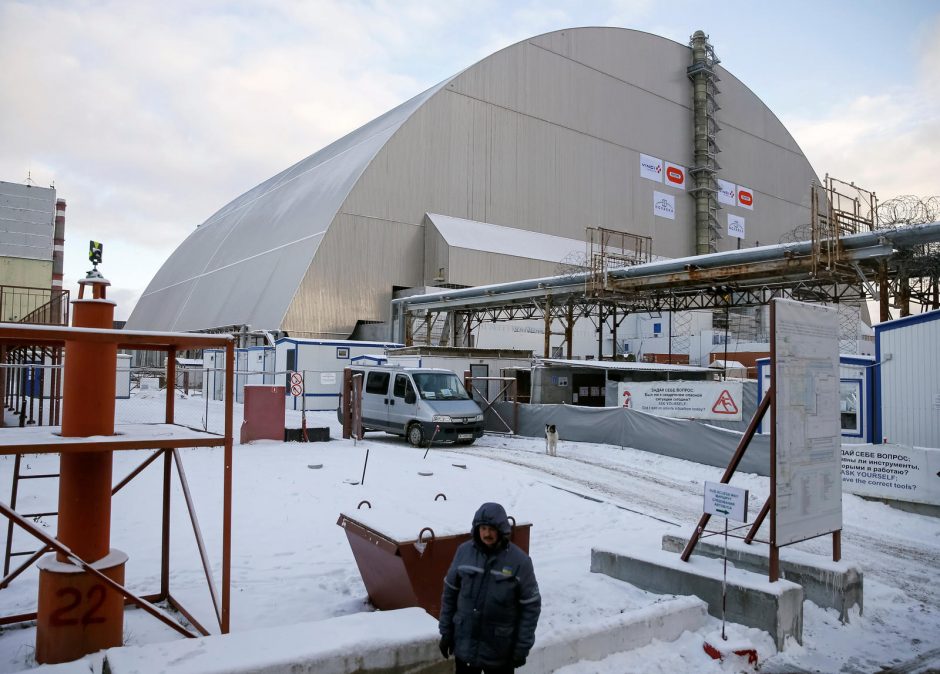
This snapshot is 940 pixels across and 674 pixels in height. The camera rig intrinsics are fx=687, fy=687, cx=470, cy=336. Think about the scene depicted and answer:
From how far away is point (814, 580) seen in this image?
22.0ft

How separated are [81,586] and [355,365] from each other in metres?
17.0

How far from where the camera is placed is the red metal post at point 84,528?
15.0 feet

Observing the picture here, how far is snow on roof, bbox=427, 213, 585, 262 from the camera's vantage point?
120 feet

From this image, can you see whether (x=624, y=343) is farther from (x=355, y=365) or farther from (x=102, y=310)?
(x=102, y=310)

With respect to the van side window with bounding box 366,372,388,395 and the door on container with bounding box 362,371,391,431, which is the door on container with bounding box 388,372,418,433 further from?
the van side window with bounding box 366,372,388,395

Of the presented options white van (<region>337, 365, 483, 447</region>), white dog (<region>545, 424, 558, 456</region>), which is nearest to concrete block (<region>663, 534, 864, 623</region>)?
white dog (<region>545, 424, 558, 456</region>)

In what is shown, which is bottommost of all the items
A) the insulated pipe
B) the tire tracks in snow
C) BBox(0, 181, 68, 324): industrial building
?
the tire tracks in snow

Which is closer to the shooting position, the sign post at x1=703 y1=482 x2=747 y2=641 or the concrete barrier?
the concrete barrier

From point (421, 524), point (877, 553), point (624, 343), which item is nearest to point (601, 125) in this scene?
point (624, 343)

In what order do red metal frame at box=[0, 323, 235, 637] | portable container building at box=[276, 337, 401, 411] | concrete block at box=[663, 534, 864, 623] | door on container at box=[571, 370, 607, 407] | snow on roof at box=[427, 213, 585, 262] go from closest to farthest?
red metal frame at box=[0, 323, 235, 637], concrete block at box=[663, 534, 864, 623], door on container at box=[571, 370, 607, 407], portable container building at box=[276, 337, 401, 411], snow on roof at box=[427, 213, 585, 262]

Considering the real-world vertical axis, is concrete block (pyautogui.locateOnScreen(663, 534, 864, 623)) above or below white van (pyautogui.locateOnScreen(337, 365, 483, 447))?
below

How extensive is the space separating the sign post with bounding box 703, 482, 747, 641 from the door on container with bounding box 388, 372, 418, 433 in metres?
12.2

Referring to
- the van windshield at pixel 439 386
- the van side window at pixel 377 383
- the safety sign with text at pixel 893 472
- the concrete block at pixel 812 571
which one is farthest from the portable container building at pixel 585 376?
the concrete block at pixel 812 571

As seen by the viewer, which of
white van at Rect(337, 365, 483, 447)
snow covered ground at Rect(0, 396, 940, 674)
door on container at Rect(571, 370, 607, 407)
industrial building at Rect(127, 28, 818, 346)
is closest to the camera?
snow covered ground at Rect(0, 396, 940, 674)
